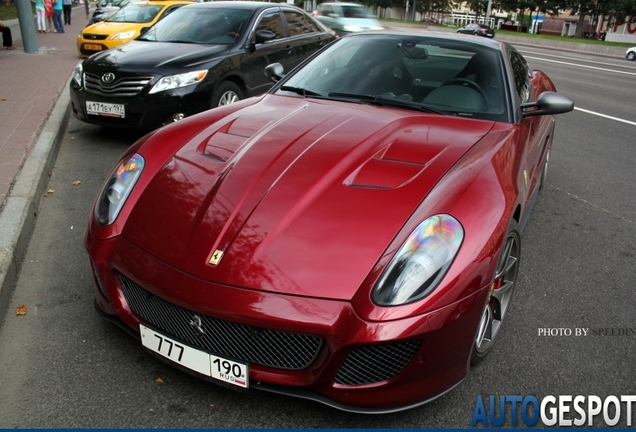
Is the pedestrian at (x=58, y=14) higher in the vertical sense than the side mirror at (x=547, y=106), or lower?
lower

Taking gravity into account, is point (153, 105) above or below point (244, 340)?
below

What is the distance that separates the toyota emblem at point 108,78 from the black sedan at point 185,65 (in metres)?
0.01

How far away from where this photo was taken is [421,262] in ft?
7.47

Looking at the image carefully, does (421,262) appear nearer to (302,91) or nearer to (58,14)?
(302,91)

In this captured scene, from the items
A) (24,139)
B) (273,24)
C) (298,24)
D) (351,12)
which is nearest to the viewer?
(24,139)

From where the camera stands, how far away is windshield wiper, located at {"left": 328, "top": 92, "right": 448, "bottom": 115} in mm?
3559

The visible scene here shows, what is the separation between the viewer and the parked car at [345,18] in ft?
53.3

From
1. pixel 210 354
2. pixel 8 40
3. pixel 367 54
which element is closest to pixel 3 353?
pixel 210 354

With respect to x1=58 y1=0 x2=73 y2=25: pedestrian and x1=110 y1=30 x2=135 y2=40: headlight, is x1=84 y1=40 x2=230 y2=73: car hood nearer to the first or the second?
x1=110 y1=30 x2=135 y2=40: headlight

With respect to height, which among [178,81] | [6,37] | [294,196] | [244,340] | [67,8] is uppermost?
[294,196]

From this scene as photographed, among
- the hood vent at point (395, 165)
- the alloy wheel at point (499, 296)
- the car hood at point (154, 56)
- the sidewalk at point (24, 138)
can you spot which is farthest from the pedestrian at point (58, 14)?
the alloy wheel at point (499, 296)

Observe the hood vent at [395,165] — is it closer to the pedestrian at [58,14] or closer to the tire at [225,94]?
the tire at [225,94]

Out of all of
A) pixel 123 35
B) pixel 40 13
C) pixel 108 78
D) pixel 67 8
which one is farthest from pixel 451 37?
pixel 67 8

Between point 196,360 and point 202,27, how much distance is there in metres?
5.90
